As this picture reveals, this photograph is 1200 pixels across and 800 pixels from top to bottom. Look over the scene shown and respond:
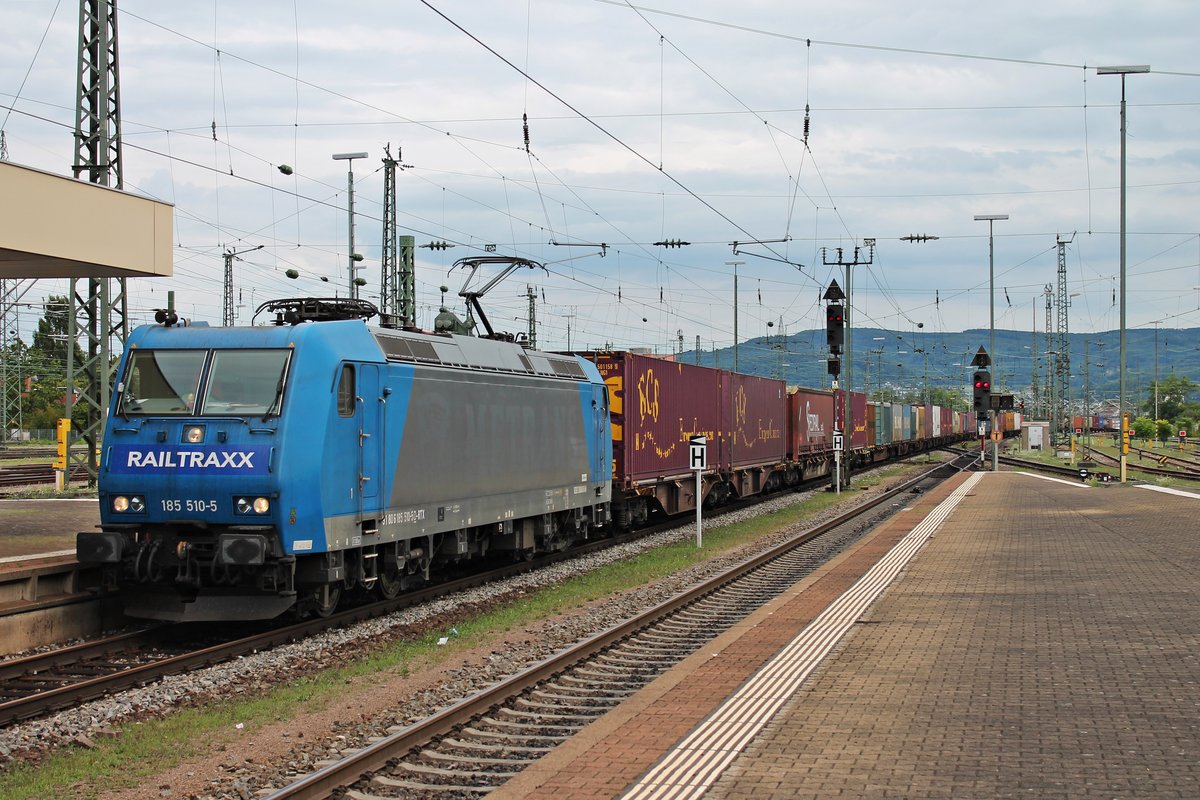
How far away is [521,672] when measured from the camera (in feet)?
33.7

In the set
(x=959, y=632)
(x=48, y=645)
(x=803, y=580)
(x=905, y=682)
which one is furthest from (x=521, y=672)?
(x=803, y=580)

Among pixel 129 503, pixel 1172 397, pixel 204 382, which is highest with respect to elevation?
pixel 1172 397

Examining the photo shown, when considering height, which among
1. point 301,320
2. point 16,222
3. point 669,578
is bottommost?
point 669,578

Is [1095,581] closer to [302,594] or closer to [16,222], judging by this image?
[302,594]

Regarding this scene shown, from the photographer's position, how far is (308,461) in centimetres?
1212

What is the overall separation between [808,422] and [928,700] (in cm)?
3334

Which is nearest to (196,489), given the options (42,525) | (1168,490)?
(42,525)

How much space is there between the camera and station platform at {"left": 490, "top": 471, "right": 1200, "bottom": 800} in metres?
6.76

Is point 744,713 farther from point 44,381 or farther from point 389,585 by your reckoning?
point 44,381

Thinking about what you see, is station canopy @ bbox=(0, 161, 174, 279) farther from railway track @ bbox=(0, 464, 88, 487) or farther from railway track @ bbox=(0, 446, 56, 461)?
railway track @ bbox=(0, 446, 56, 461)

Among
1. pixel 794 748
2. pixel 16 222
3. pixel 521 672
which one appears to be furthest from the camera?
pixel 16 222

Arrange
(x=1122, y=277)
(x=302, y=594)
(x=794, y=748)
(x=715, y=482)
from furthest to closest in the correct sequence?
1. (x=1122, y=277)
2. (x=715, y=482)
3. (x=302, y=594)
4. (x=794, y=748)

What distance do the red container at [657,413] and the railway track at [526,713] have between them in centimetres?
756

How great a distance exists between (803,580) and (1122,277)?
23.1m
